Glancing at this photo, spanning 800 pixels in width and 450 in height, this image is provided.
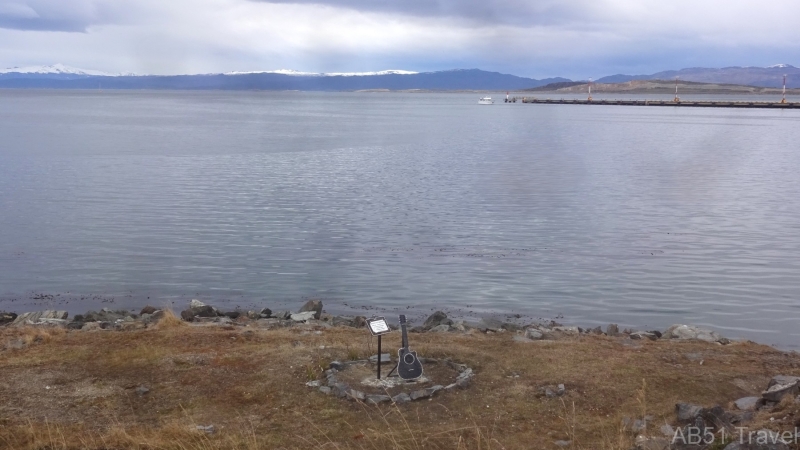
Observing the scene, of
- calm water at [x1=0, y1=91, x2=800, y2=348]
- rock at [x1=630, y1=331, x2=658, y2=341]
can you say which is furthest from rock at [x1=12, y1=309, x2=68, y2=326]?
rock at [x1=630, y1=331, x2=658, y2=341]

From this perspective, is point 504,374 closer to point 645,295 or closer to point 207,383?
point 207,383

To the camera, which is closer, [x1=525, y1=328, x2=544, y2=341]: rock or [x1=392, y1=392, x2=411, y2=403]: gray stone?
[x1=392, y1=392, x2=411, y2=403]: gray stone

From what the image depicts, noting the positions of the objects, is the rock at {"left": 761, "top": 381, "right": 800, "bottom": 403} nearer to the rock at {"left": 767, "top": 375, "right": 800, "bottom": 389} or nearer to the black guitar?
the rock at {"left": 767, "top": 375, "right": 800, "bottom": 389}

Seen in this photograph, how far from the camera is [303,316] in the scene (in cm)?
1415

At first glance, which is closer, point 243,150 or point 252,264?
point 252,264

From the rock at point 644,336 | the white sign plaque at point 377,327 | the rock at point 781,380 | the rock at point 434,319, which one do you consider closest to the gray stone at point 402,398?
A: the white sign plaque at point 377,327

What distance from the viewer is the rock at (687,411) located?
7.96 m

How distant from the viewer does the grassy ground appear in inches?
306

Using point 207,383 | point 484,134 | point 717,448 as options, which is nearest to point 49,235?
point 207,383

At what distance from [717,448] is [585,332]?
275 inches

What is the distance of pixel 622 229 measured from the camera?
78.4 feet

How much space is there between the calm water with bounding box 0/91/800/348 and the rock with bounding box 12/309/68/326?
5.89ft

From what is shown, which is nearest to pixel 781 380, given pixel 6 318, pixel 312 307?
pixel 312 307

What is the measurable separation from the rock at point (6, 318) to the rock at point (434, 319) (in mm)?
7535
